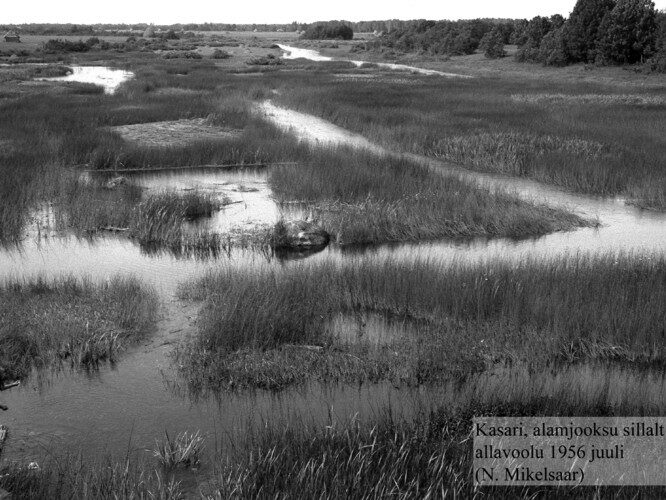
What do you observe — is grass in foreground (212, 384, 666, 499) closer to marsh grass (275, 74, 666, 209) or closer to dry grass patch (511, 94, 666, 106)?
marsh grass (275, 74, 666, 209)

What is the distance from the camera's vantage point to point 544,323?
26.6 feet

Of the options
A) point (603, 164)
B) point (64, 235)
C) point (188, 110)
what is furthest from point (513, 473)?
point (188, 110)

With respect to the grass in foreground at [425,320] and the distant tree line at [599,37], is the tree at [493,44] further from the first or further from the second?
the grass in foreground at [425,320]

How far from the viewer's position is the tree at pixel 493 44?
6131 cm

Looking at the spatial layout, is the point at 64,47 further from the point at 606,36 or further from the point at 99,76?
the point at 606,36

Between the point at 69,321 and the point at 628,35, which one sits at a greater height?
the point at 628,35

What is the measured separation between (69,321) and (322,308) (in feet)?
9.76

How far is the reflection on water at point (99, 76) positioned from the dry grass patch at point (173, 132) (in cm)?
1088


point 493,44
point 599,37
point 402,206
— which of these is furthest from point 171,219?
point 493,44

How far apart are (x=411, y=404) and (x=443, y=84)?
3328 cm

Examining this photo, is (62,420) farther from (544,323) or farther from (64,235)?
(64,235)

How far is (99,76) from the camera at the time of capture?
141ft

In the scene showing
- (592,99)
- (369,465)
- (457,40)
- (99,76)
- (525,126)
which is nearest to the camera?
(369,465)

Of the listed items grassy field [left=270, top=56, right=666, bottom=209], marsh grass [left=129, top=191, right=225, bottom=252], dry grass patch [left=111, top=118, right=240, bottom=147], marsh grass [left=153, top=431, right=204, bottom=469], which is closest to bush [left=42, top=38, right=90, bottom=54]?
grassy field [left=270, top=56, right=666, bottom=209]
